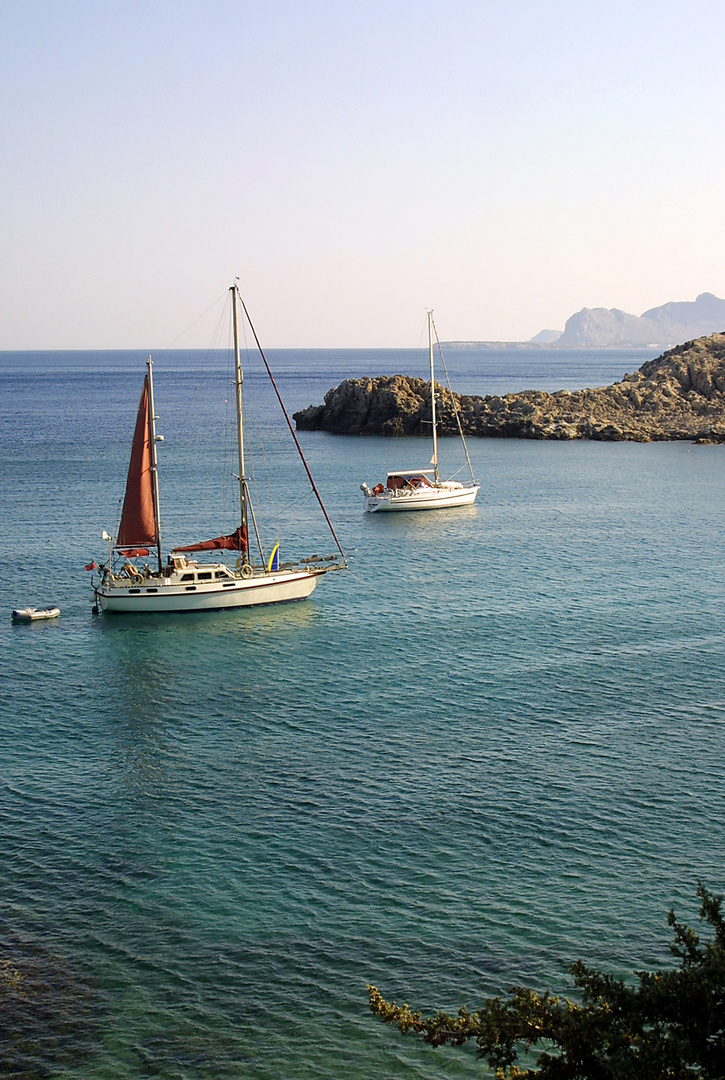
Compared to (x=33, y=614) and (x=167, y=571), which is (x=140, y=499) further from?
(x=33, y=614)

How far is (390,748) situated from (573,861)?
26.0 feet

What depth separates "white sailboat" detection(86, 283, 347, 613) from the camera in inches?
1811

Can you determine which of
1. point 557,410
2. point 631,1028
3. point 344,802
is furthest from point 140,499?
point 557,410

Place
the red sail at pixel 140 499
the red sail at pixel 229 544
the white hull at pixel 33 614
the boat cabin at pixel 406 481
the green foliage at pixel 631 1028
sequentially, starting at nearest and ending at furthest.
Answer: the green foliage at pixel 631 1028, the white hull at pixel 33 614, the red sail at pixel 140 499, the red sail at pixel 229 544, the boat cabin at pixel 406 481

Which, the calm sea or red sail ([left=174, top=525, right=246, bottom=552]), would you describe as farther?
red sail ([left=174, top=525, right=246, bottom=552])

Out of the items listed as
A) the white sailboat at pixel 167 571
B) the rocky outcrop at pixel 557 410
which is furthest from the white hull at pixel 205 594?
the rocky outcrop at pixel 557 410

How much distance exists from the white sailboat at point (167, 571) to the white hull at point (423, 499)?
2287 centimetres

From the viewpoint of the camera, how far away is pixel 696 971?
13.5m

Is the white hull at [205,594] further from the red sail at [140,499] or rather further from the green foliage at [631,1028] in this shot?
the green foliage at [631,1028]

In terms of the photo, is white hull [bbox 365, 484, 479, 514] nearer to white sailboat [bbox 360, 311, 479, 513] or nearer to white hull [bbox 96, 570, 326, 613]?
white sailboat [bbox 360, 311, 479, 513]

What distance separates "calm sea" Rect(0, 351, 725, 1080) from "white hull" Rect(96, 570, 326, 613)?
0.76 meters

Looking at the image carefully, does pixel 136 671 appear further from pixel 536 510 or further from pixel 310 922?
pixel 536 510

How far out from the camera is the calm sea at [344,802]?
798 inches

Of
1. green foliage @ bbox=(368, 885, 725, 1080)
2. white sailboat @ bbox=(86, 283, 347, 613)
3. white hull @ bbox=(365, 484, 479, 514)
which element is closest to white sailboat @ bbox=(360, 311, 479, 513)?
white hull @ bbox=(365, 484, 479, 514)
